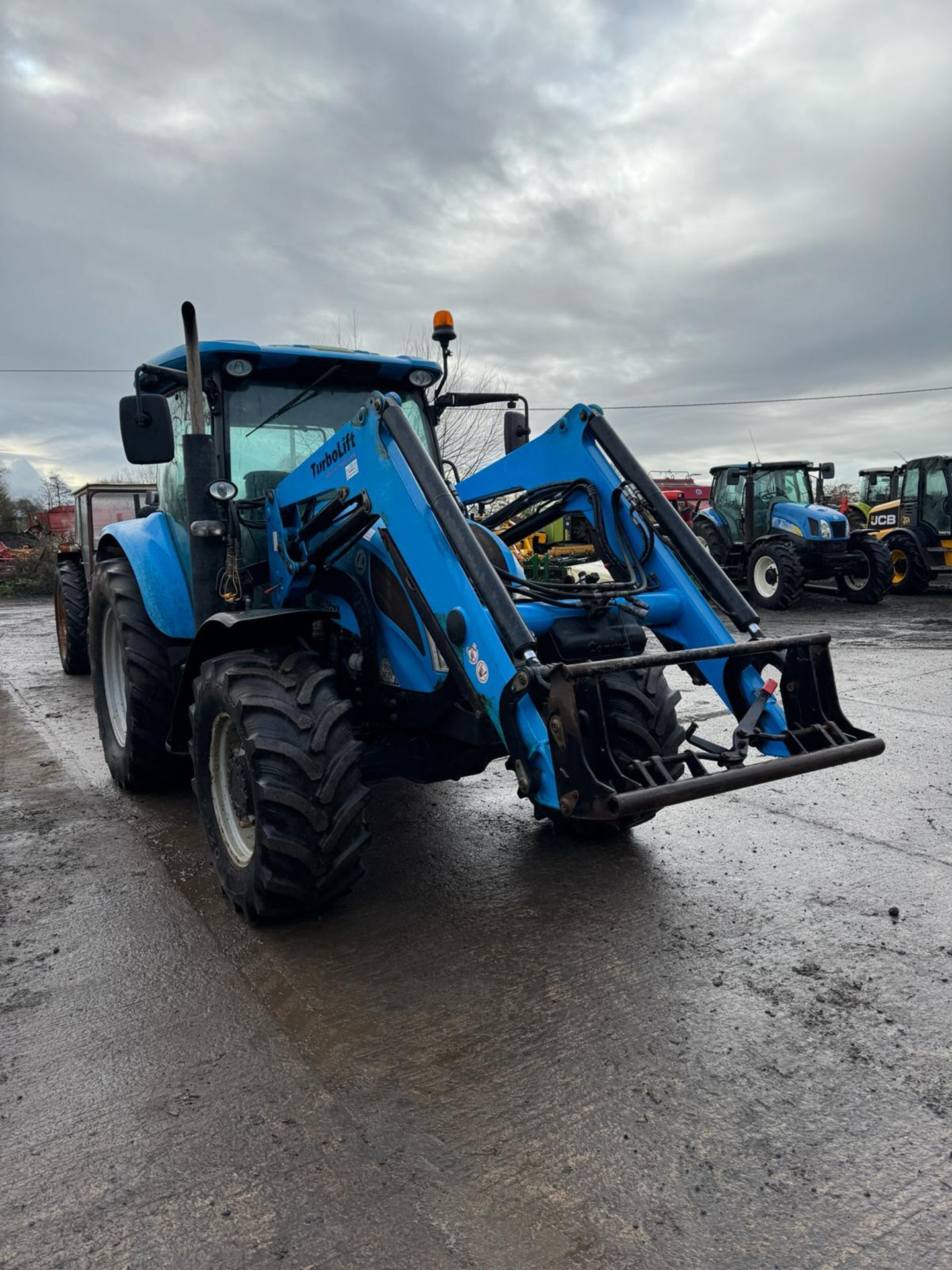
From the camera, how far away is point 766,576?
651 inches

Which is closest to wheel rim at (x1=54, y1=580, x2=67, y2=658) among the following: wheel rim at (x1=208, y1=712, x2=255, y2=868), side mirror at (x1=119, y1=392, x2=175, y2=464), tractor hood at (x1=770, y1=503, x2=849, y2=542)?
side mirror at (x1=119, y1=392, x2=175, y2=464)

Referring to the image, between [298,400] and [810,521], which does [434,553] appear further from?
[810,521]

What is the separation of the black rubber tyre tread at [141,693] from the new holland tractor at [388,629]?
0.02 meters

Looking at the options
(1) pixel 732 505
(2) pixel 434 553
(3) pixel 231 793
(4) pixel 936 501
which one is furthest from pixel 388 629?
(4) pixel 936 501

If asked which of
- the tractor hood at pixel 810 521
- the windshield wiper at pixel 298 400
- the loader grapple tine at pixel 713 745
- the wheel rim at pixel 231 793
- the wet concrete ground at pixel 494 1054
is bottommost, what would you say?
the wet concrete ground at pixel 494 1054

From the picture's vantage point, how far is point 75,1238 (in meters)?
1.99

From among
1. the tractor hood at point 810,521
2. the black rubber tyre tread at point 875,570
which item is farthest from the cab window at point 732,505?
the black rubber tyre tread at point 875,570

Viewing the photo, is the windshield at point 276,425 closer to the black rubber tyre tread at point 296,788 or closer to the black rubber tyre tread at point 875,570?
the black rubber tyre tread at point 296,788

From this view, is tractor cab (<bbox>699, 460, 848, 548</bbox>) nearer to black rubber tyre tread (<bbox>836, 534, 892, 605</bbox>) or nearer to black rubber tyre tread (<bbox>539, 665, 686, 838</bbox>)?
black rubber tyre tread (<bbox>836, 534, 892, 605</bbox>)

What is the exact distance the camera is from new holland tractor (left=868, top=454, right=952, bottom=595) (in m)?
17.8

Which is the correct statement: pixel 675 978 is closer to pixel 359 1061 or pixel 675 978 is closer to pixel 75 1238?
pixel 359 1061

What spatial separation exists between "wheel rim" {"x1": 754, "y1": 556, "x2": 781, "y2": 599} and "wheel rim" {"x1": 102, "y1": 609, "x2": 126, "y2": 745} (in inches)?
510

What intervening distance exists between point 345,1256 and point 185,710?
109 inches

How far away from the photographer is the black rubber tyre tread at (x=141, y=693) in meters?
4.96
